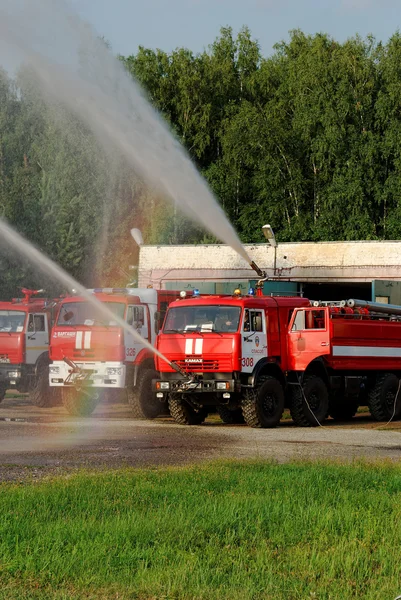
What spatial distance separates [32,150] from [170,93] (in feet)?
29.6

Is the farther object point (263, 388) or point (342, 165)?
point (342, 165)

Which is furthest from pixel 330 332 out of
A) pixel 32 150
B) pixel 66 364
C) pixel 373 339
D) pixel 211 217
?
pixel 32 150

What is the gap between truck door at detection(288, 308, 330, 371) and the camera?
22.8m

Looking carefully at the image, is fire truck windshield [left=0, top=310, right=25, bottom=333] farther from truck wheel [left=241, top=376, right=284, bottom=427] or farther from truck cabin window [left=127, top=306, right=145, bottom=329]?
truck wheel [left=241, top=376, right=284, bottom=427]

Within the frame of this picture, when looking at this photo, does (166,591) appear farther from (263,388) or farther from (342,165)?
(342,165)

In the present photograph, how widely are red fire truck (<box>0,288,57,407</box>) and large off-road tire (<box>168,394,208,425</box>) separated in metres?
5.64

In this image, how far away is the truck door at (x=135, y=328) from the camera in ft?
78.4

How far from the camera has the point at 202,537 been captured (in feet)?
29.0

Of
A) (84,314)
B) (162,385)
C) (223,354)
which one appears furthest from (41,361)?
(223,354)

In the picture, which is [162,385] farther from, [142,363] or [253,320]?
[253,320]

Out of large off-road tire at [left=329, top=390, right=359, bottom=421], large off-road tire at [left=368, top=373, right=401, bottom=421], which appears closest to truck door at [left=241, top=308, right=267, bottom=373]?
large off-road tire at [left=329, top=390, right=359, bottom=421]

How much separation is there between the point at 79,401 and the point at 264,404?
489 cm

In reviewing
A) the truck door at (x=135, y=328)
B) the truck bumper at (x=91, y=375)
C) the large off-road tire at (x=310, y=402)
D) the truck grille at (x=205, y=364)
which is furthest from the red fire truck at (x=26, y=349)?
the large off-road tire at (x=310, y=402)

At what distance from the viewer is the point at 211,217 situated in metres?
23.0
